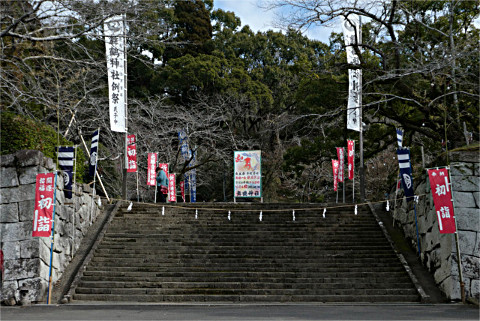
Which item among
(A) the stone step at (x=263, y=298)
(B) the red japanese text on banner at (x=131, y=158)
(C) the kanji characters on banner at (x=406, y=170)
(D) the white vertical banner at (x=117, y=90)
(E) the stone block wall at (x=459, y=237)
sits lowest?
(A) the stone step at (x=263, y=298)

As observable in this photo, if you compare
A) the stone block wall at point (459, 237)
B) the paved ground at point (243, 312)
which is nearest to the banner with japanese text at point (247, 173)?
the stone block wall at point (459, 237)

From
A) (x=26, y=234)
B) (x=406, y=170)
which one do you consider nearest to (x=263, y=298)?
(x=406, y=170)

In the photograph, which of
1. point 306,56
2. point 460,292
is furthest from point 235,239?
point 306,56

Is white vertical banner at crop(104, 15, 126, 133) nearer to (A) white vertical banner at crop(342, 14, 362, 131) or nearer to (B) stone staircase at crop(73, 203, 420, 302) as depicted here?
(B) stone staircase at crop(73, 203, 420, 302)

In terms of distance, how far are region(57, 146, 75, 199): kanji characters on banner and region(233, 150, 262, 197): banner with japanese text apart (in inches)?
254

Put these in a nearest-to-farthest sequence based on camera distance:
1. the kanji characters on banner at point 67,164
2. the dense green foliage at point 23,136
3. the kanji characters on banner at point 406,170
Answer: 1. the dense green foliage at point 23,136
2. the kanji characters on banner at point 67,164
3. the kanji characters on banner at point 406,170

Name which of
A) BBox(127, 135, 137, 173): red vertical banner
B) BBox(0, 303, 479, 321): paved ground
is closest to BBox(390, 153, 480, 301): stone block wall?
BBox(0, 303, 479, 321): paved ground

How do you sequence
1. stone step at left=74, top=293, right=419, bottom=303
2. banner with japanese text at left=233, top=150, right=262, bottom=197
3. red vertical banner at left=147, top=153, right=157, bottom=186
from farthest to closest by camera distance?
red vertical banner at left=147, top=153, right=157, bottom=186, banner with japanese text at left=233, top=150, right=262, bottom=197, stone step at left=74, top=293, right=419, bottom=303

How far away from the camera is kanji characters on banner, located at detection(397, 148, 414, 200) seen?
1326 cm

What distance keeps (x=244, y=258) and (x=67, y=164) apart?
5.12 meters

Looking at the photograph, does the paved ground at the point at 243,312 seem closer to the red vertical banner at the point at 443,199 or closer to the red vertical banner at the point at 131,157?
the red vertical banner at the point at 443,199

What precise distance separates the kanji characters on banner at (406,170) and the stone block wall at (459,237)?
569 millimetres

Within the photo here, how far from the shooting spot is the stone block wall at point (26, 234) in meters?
11.3

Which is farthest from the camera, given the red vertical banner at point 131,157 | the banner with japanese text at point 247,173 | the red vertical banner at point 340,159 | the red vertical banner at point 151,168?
the red vertical banner at point 151,168
